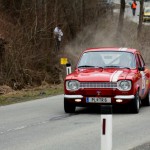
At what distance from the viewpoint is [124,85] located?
14.1m

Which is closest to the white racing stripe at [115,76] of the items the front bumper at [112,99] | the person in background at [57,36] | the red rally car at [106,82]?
the red rally car at [106,82]

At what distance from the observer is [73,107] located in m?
14.9

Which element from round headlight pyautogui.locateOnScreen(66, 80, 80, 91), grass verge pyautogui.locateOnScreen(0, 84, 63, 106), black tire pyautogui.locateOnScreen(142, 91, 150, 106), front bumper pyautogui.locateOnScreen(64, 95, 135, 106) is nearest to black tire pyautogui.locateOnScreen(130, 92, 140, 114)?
front bumper pyautogui.locateOnScreen(64, 95, 135, 106)

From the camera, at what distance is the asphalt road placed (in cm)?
1015

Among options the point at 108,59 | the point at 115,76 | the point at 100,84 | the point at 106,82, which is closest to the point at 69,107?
the point at 100,84

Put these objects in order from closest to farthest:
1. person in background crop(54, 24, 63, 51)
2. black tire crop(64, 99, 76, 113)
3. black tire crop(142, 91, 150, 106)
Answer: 1. black tire crop(64, 99, 76, 113)
2. black tire crop(142, 91, 150, 106)
3. person in background crop(54, 24, 63, 51)

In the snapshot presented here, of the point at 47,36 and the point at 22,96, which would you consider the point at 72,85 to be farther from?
the point at 47,36

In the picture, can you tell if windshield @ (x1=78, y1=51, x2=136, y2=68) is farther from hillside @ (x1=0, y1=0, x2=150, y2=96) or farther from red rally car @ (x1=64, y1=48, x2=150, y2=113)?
hillside @ (x1=0, y1=0, x2=150, y2=96)

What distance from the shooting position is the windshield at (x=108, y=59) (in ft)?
50.2

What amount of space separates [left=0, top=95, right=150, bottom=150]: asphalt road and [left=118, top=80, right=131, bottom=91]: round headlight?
2.32 ft

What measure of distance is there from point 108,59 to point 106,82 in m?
1.66

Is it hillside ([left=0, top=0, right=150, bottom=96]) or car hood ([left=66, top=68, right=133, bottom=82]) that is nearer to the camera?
car hood ([left=66, top=68, right=133, bottom=82])

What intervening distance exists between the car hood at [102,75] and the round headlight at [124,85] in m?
0.11

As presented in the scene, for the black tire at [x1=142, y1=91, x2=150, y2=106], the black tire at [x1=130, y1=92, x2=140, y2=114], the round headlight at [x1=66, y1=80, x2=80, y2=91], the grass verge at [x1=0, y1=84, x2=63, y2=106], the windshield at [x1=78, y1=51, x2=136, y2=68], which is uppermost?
the windshield at [x1=78, y1=51, x2=136, y2=68]
